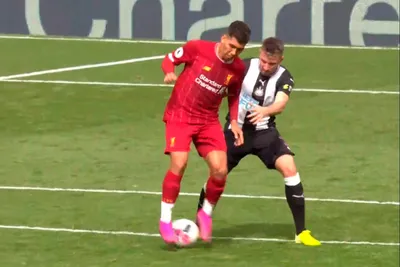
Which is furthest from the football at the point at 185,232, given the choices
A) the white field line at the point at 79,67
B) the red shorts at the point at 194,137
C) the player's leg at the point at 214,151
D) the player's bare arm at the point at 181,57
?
the white field line at the point at 79,67

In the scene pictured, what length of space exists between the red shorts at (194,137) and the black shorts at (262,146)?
1.27 feet

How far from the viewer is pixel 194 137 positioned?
11.2 meters

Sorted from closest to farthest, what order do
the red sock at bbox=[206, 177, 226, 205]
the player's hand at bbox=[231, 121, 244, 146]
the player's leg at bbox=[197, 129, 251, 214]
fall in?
the player's hand at bbox=[231, 121, 244, 146] < the red sock at bbox=[206, 177, 226, 205] < the player's leg at bbox=[197, 129, 251, 214]

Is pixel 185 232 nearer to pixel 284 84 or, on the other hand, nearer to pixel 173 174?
pixel 173 174

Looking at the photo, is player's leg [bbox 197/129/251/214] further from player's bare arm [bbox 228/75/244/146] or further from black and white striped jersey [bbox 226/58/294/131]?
black and white striped jersey [bbox 226/58/294/131]

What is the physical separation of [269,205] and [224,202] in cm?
51

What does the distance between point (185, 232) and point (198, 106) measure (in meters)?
1.17

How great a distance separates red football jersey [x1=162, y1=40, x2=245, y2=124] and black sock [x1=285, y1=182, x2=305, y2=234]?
1.06 metres

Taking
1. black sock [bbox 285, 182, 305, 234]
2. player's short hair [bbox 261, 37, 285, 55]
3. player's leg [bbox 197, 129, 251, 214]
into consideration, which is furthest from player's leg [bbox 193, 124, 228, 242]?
player's short hair [bbox 261, 37, 285, 55]

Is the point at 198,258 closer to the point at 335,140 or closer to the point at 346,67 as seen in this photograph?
the point at 335,140

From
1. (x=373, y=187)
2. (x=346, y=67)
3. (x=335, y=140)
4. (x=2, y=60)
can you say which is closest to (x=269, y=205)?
(x=373, y=187)

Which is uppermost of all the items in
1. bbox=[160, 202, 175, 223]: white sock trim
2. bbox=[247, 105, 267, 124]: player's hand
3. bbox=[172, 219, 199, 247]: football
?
bbox=[247, 105, 267, 124]: player's hand

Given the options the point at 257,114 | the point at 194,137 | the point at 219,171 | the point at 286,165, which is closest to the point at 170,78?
the point at 194,137

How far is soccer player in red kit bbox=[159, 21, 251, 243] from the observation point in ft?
36.2
